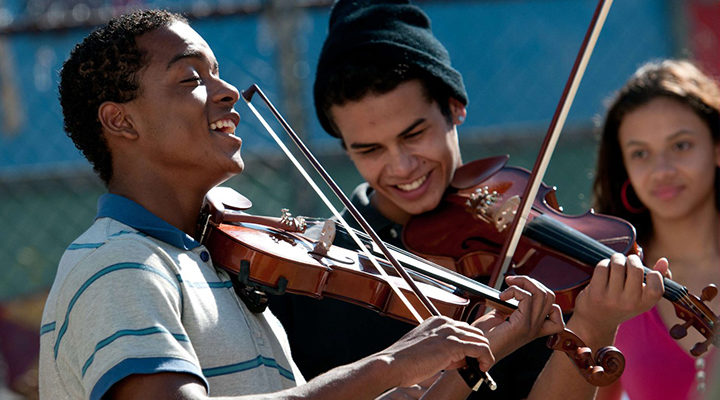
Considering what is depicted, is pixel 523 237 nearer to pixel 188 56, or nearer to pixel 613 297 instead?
pixel 613 297

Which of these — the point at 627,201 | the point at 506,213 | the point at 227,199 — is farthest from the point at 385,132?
the point at 627,201

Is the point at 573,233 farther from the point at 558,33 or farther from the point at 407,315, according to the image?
the point at 558,33

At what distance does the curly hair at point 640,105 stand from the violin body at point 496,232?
51 cm

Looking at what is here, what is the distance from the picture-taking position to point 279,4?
11.6ft

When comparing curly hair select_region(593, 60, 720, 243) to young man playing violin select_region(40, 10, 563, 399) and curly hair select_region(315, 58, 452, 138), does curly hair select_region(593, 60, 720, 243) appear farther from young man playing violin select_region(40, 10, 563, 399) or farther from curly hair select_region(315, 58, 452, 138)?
young man playing violin select_region(40, 10, 563, 399)

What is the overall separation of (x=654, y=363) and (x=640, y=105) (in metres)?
0.75

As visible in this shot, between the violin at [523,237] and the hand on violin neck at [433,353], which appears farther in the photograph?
the violin at [523,237]

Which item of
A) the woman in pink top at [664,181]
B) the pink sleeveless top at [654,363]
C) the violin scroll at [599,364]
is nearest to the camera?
the violin scroll at [599,364]

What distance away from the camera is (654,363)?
2586 millimetres

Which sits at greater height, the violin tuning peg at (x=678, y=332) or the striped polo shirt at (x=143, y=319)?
the violin tuning peg at (x=678, y=332)

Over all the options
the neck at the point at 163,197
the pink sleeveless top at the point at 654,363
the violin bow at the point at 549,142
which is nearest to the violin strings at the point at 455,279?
the violin bow at the point at 549,142

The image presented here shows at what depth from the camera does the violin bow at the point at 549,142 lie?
6.87 ft

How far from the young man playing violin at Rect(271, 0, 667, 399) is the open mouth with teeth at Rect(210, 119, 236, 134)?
1.99 feet

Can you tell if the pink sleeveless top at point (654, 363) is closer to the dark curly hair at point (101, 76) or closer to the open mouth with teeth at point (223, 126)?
the open mouth with teeth at point (223, 126)
